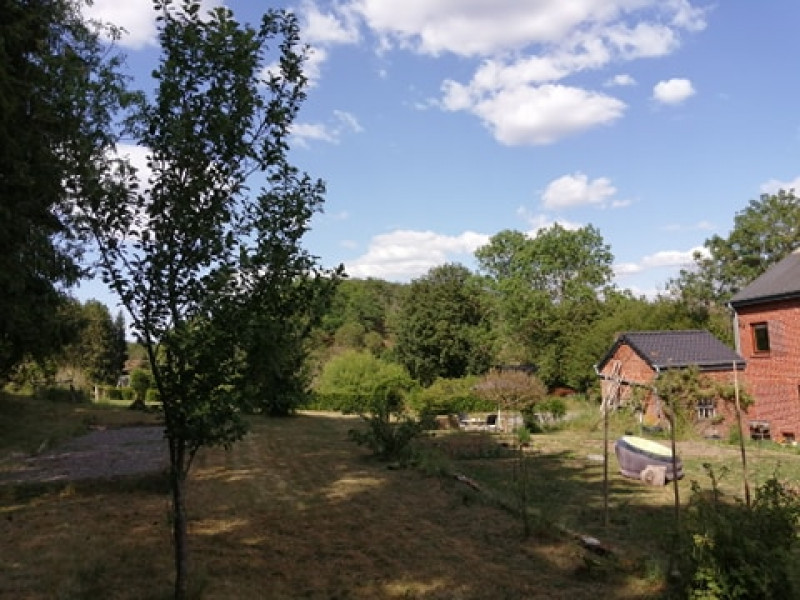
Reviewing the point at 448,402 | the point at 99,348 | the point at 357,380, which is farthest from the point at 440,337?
the point at 99,348

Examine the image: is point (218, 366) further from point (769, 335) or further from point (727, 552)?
point (769, 335)

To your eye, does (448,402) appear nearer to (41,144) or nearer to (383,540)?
(383,540)

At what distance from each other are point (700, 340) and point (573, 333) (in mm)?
15861

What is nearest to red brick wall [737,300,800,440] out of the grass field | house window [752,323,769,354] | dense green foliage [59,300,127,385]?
house window [752,323,769,354]

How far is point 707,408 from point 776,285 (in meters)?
5.32

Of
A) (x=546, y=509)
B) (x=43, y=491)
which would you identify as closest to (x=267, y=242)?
(x=546, y=509)

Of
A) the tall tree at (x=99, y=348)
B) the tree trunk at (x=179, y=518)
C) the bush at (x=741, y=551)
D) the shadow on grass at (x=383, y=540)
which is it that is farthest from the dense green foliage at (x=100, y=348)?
the bush at (x=741, y=551)

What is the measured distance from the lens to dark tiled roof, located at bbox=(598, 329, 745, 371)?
25.2 metres

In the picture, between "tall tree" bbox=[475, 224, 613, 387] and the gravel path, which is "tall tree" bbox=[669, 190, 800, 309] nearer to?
"tall tree" bbox=[475, 224, 613, 387]

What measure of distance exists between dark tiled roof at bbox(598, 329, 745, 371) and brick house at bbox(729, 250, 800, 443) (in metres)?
0.93

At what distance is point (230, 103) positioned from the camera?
5.56 m

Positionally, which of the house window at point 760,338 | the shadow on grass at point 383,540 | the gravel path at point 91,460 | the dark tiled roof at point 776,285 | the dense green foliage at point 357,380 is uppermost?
the dark tiled roof at point 776,285

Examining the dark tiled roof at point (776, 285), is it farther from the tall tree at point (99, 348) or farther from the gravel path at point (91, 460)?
the tall tree at point (99, 348)

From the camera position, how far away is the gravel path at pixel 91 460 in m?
12.8
